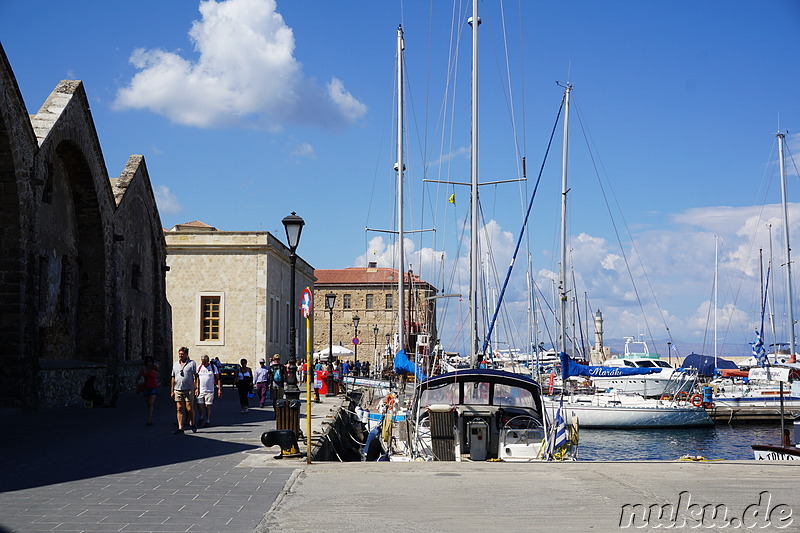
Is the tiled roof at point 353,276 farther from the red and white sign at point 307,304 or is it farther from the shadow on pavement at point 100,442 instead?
the red and white sign at point 307,304

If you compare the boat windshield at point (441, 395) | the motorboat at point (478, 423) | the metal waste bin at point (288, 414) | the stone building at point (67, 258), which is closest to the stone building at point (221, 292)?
the stone building at point (67, 258)

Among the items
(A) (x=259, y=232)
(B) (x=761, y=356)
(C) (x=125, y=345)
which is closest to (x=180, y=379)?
(C) (x=125, y=345)

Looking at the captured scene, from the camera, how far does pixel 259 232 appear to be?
1852 inches

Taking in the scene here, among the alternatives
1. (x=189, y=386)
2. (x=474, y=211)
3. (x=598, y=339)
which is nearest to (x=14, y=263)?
(x=189, y=386)

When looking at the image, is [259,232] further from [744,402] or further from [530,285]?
[744,402]

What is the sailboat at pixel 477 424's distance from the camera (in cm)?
1462

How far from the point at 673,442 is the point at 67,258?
21164mm

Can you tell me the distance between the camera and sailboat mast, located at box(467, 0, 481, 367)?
72.2ft

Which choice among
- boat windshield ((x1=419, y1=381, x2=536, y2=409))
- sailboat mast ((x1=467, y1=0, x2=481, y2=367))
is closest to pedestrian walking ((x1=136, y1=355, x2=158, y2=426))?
boat windshield ((x1=419, y1=381, x2=536, y2=409))

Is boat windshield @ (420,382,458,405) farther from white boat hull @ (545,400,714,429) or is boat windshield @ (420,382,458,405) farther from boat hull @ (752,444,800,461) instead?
white boat hull @ (545,400,714,429)

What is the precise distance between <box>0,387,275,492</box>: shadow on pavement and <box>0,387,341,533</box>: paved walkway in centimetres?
2

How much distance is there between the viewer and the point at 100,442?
14.5 metres

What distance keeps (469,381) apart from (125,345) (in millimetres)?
19258

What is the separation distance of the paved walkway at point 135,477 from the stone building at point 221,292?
27945 millimetres
